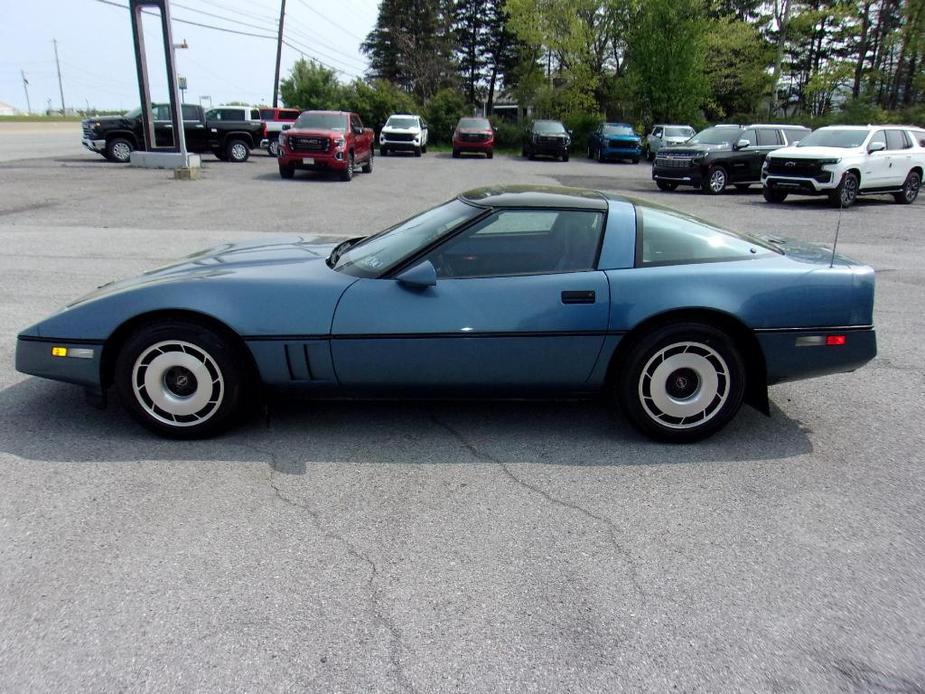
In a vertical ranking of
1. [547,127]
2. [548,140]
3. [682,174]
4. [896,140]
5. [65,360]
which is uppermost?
[547,127]

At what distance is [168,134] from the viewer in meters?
23.1

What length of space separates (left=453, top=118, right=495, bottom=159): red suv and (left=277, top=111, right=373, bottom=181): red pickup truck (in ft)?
38.9

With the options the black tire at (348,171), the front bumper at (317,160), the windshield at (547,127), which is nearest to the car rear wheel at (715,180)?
the black tire at (348,171)

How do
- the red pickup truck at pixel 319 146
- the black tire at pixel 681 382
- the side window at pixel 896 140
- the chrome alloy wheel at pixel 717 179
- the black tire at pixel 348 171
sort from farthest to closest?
the black tire at pixel 348 171 → the red pickup truck at pixel 319 146 → the chrome alloy wheel at pixel 717 179 → the side window at pixel 896 140 → the black tire at pixel 681 382

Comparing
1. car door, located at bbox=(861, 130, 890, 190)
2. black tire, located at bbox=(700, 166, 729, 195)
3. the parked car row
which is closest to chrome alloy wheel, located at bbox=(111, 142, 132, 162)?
the parked car row

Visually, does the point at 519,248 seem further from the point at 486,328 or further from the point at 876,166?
the point at 876,166

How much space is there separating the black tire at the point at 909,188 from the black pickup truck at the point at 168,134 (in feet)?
64.5

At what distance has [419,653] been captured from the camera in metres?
2.27

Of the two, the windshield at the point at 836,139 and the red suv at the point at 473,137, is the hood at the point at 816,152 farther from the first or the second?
the red suv at the point at 473,137

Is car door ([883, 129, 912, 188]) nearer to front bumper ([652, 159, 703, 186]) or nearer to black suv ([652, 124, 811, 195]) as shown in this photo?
black suv ([652, 124, 811, 195])

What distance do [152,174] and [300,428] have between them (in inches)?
704

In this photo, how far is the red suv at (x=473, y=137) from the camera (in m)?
31.2

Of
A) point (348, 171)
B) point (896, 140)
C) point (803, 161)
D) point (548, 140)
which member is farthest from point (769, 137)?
point (548, 140)

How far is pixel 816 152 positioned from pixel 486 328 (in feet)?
48.5
